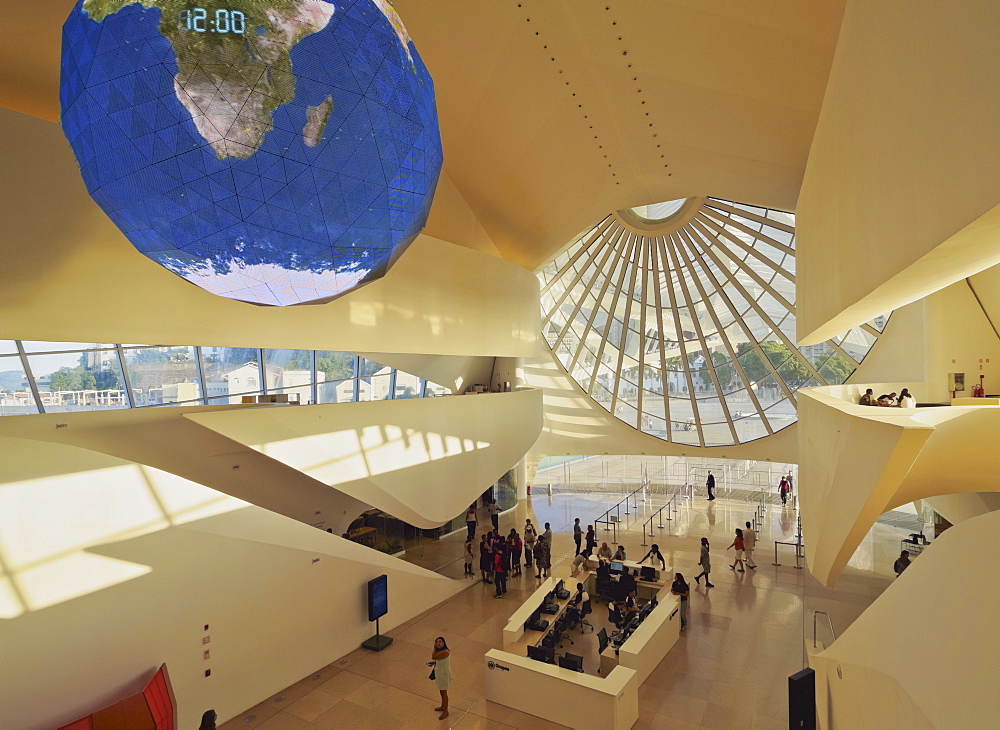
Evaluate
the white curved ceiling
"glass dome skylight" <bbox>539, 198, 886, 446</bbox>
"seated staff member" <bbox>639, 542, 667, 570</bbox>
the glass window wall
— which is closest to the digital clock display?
the white curved ceiling

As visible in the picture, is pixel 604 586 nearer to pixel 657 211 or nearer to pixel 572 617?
pixel 572 617

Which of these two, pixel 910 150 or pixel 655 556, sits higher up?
pixel 910 150

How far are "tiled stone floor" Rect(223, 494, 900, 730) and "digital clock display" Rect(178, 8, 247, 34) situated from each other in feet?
30.9

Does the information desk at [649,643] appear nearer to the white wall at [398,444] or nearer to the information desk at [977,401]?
the white wall at [398,444]

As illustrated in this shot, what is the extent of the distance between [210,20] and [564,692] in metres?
9.45

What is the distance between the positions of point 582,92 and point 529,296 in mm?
8502

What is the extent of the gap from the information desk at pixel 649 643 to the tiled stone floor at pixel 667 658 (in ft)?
0.76

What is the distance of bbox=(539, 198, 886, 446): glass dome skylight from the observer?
2011 cm

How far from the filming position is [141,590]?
7.91 metres

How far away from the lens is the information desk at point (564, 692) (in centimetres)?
841

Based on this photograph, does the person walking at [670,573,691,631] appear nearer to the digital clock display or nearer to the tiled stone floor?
the tiled stone floor

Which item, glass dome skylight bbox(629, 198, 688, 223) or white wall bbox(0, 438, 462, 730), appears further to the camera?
glass dome skylight bbox(629, 198, 688, 223)

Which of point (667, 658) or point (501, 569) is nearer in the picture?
point (667, 658)

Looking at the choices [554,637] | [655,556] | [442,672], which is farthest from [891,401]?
[442,672]
